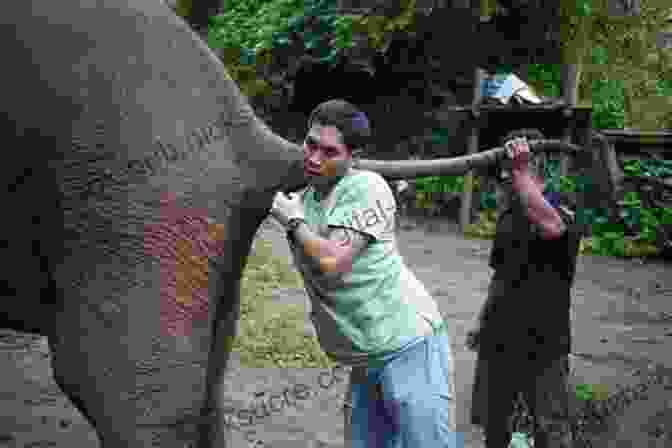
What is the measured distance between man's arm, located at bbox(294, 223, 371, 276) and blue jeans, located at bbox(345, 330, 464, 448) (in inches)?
16.3

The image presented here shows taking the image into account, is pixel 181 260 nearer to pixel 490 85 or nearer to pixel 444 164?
pixel 444 164

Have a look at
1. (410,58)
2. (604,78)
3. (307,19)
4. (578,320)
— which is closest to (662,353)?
(578,320)

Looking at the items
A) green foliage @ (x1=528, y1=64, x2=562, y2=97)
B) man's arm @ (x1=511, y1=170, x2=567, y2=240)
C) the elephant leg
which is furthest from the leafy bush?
the elephant leg


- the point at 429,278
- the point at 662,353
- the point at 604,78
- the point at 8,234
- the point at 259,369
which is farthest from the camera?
the point at 604,78

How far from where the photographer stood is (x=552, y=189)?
10.9 feet

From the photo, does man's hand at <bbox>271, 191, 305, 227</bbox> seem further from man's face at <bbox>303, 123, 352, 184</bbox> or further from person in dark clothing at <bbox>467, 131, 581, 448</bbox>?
person in dark clothing at <bbox>467, 131, 581, 448</bbox>

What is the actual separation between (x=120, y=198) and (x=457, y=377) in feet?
11.7

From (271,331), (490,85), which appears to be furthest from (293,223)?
(490,85)

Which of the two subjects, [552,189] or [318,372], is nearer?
[552,189]

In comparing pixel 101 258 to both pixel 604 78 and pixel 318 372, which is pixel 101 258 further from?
pixel 604 78

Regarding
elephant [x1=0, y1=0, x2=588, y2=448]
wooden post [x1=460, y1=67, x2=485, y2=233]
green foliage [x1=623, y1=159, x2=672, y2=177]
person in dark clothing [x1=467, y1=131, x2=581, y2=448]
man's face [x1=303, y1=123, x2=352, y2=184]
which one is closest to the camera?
elephant [x1=0, y1=0, x2=588, y2=448]

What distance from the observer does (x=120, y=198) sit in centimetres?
197

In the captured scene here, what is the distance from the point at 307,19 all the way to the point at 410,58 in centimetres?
188

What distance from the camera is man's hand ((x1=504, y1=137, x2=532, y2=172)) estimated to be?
263 cm
